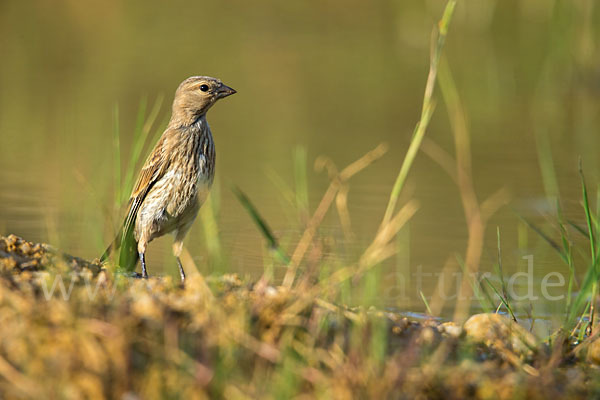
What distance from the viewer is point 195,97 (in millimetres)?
6527

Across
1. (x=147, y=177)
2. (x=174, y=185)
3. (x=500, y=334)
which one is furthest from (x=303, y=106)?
(x=500, y=334)

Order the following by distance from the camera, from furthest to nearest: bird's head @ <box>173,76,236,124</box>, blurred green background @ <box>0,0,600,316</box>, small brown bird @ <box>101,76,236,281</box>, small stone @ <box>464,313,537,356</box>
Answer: blurred green background @ <box>0,0,600,316</box>
bird's head @ <box>173,76,236,124</box>
small brown bird @ <box>101,76,236,281</box>
small stone @ <box>464,313,537,356</box>

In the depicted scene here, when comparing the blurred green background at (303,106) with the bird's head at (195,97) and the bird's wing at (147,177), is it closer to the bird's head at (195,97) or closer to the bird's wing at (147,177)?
the bird's wing at (147,177)

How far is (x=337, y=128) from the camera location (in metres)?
12.0

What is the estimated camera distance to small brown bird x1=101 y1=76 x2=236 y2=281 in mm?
6141

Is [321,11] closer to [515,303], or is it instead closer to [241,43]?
[241,43]

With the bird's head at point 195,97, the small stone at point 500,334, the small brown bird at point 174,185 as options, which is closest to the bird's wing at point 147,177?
the small brown bird at point 174,185

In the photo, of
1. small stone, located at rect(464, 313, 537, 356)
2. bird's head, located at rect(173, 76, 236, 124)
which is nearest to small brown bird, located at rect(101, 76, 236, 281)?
bird's head, located at rect(173, 76, 236, 124)

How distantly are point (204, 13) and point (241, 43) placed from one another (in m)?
3.98

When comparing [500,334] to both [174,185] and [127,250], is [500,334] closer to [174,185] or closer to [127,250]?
[174,185]

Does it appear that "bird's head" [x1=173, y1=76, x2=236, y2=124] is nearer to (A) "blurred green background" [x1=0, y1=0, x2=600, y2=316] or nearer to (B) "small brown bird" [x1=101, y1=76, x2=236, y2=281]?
(B) "small brown bird" [x1=101, y1=76, x2=236, y2=281]

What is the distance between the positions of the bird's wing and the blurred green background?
11.3 inches

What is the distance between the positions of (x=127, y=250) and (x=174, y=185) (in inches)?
21.0

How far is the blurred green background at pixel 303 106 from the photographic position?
7.14 meters
